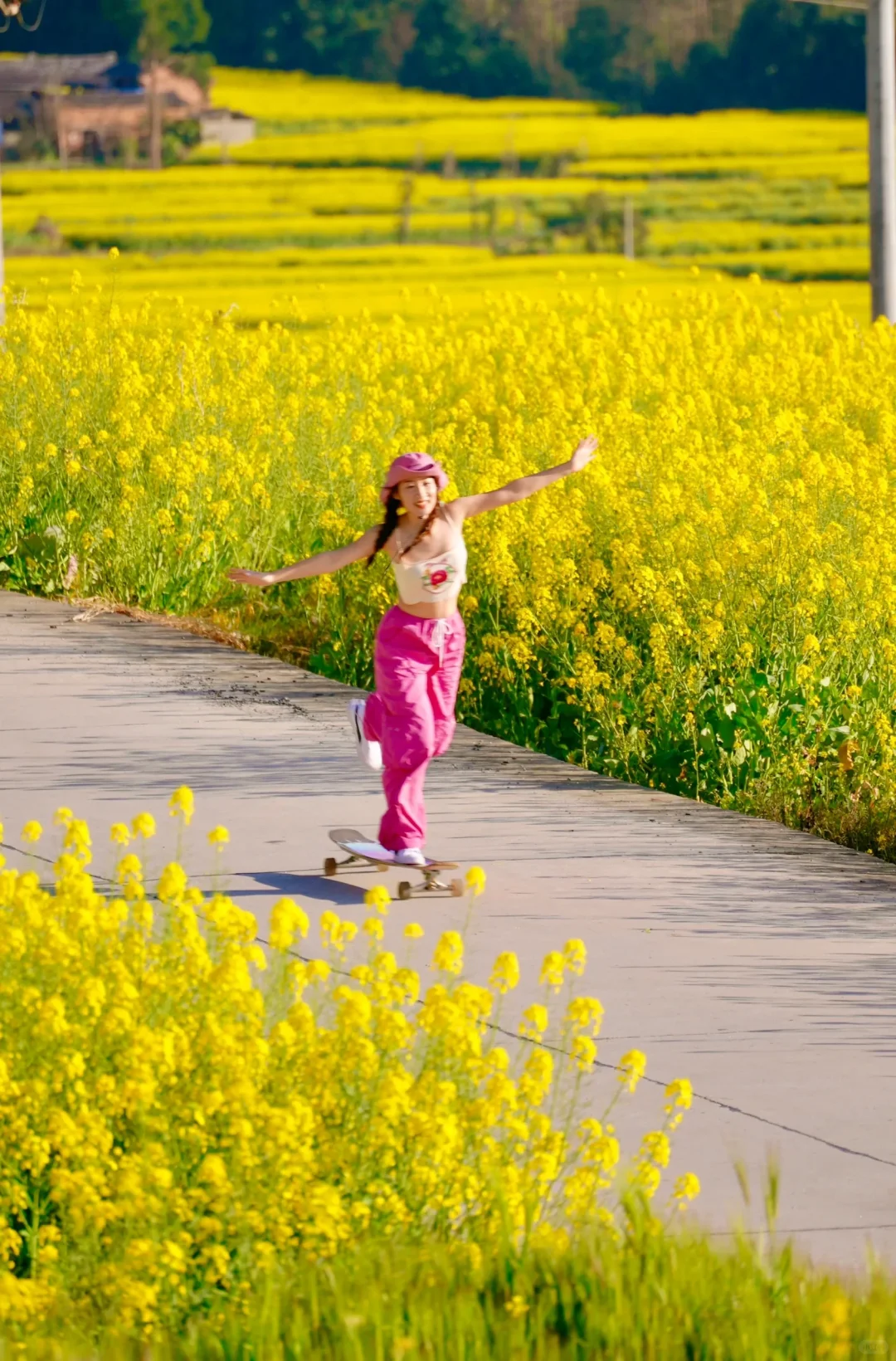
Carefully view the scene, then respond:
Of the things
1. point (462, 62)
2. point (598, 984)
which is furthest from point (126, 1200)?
point (462, 62)

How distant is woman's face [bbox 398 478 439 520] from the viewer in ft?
23.0

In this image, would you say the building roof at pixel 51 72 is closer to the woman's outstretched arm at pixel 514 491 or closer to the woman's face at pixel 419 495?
the woman's outstretched arm at pixel 514 491

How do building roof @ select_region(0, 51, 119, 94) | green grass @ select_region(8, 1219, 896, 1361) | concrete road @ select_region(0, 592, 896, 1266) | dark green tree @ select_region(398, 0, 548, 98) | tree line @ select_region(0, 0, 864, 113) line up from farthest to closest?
dark green tree @ select_region(398, 0, 548, 98)
tree line @ select_region(0, 0, 864, 113)
building roof @ select_region(0, 51, 119, 94)
concrete road @ select_region(0, 592, 896, 1266)
green grass @ select_region(8, 1219, 896, 1361)

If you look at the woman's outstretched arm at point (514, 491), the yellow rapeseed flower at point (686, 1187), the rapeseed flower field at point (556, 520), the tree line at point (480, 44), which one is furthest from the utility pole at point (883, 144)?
the tree line at point (480, 44)

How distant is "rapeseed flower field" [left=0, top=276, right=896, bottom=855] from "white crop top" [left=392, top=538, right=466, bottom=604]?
1806mm

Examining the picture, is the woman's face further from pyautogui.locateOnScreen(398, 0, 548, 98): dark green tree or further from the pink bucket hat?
pyautogui.locateOnScreen(398, 0, 548, 98): dark green tree

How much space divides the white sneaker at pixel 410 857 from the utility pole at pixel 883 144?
14.5 meters

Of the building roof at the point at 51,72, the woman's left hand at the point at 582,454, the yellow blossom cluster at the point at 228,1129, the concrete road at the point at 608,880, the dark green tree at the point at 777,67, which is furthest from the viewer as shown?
the building roof at the point at 51,72

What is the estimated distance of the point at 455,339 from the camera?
1930cm

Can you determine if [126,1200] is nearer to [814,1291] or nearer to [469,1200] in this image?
[469,1200]

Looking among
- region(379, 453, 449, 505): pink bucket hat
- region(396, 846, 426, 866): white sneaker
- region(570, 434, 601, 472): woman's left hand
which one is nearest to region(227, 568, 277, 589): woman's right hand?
region(379, 453, 449, 505): pink bucket hat

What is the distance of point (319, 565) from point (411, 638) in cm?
37

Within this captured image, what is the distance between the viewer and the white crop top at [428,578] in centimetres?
704

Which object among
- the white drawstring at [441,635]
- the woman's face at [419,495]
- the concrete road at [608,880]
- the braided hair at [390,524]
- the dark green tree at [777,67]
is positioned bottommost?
the concrete road at [608,880]
